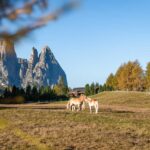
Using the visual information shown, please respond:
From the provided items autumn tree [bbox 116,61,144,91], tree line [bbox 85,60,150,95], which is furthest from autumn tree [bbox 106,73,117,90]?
autumn tree [bbox 116,61,144,91]

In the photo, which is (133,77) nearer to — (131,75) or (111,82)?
(131,75)

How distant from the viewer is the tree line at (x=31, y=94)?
4.90 m

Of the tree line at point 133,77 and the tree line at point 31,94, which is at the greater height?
the tree line at point 133,77

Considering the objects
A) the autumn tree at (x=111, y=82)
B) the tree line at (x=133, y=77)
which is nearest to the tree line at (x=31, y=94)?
the autumn tree at (x=111, y=82)

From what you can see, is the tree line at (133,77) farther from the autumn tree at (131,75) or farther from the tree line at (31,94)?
the tree line at (31,94)

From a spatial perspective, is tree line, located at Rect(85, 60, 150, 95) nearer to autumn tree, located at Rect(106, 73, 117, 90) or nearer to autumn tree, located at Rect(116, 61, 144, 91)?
autumn tree, located at Rect(116, 61, 144, 91)

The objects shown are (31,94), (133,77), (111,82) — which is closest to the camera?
(31,94)

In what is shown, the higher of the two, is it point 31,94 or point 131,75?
point 131,75

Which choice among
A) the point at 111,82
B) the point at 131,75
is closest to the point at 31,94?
the point at 131,75

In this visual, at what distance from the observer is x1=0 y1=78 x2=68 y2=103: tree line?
16.1ft

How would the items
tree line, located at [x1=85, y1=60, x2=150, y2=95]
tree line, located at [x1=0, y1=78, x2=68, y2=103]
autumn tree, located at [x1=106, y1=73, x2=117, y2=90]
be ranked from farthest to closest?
autumn tree, located at [x1=106, y1=73, x2=117, y2=90] → tree line, located at [x1=85, y1=60, x2=150, y2=95] → tree line, located at [x1=0, y1=78, x2=68, y2=103]

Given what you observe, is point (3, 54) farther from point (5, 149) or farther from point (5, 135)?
point (5, 135)

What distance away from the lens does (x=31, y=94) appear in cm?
9044

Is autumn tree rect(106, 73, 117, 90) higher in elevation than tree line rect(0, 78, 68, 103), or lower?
higher
